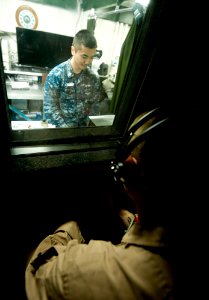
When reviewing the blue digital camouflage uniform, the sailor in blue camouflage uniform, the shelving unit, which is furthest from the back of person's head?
the shelving unit

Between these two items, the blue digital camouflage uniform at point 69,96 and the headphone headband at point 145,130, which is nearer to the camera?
the headphone headband at point 145,130

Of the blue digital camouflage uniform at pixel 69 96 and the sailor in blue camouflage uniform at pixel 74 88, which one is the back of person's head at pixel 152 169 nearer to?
the sailor in blue camouflage uniform at pixel 74 88

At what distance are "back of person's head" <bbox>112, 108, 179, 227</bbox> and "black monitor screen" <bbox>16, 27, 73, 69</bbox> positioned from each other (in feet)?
17.1

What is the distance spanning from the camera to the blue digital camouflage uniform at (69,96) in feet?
9.27

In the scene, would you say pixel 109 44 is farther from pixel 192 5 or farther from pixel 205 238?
pixel 205 238

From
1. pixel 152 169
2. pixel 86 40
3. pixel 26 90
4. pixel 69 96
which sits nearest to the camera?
pixel 152 169

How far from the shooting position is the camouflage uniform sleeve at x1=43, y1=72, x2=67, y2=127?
9.22 ft

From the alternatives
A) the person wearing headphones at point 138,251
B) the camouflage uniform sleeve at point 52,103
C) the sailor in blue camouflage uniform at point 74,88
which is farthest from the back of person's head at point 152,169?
the camouflage uniform sleeve at point 52,103

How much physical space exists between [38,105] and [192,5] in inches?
204

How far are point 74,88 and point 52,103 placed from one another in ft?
1.48

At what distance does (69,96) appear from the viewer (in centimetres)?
300

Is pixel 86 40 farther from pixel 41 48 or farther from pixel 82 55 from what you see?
pixel 41 48

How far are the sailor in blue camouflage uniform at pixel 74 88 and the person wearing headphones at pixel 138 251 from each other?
5.85ft

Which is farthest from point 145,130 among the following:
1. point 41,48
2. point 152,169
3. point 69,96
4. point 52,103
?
point 41,48
